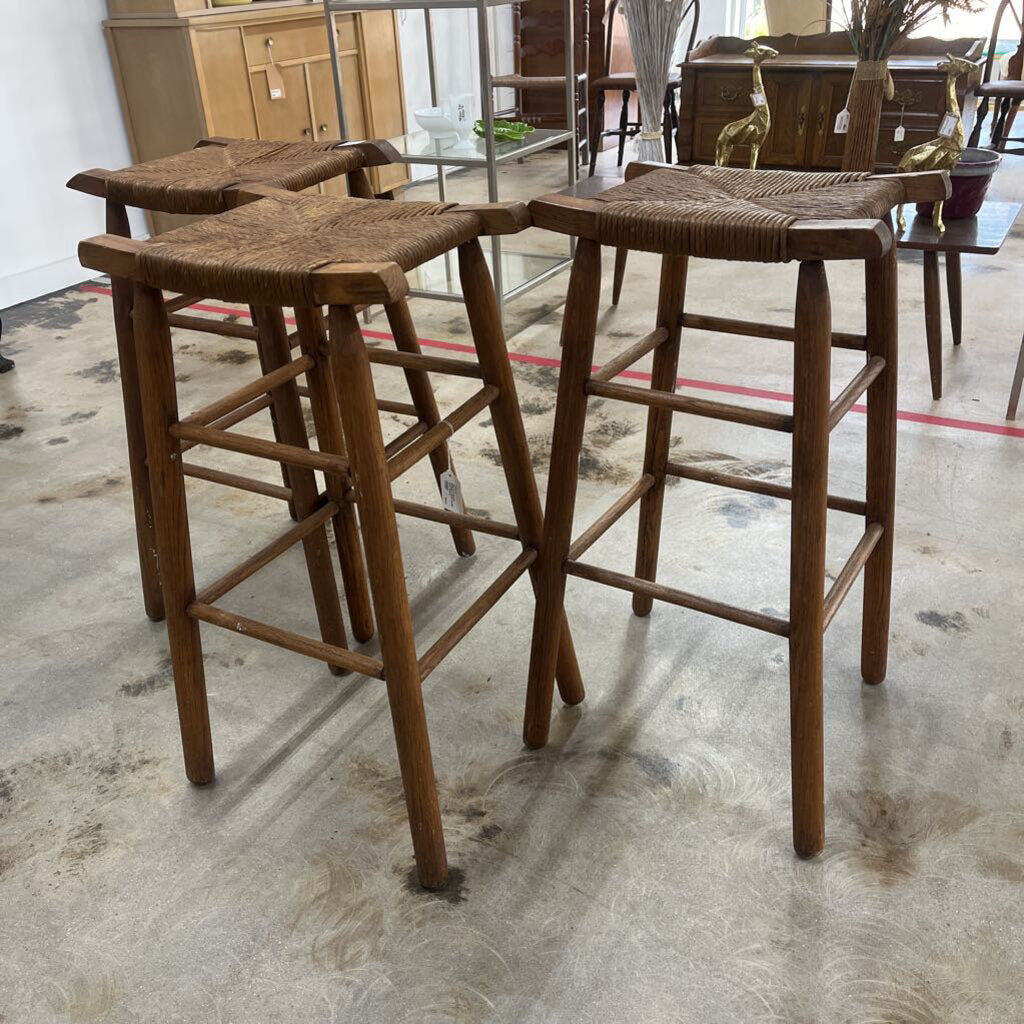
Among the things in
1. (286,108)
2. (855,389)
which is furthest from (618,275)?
(855,389)

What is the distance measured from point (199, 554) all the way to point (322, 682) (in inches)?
22.7

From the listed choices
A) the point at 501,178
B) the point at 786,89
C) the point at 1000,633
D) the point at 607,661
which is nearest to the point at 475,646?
the point at 607,661

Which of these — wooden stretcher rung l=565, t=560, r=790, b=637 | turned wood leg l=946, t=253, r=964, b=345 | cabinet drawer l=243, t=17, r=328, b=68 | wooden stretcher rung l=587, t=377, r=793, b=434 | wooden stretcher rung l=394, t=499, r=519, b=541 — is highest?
cabinet drawer l=243, t=17, r=328, b=68

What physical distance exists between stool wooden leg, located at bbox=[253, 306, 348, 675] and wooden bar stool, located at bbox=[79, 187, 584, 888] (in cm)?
3

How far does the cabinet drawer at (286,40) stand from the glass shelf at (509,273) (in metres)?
1.16

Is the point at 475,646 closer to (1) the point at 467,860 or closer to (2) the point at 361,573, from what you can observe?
(2) the point at 361,573

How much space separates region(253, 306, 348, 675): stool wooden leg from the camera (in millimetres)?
1646

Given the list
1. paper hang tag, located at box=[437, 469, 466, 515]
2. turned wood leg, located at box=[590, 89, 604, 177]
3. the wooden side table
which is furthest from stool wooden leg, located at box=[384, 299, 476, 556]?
turned wood leg, located at box=[590, 89, 604, 177]

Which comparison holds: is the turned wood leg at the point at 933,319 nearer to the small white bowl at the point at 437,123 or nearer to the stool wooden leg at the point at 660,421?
the stool wooden leg at the point at 660,421

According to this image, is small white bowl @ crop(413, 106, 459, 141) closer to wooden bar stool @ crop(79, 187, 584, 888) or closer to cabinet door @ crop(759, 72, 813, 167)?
cabinet door @ crop(759, 72, 813, 167)

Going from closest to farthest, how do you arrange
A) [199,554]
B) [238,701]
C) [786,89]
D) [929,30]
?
1. [238,701]
2. [199,554]
3. [786,89]
4. [929,30]

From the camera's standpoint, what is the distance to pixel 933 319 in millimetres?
2633

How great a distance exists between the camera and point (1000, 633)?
1786 mm

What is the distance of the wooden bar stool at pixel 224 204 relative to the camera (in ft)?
5.25
